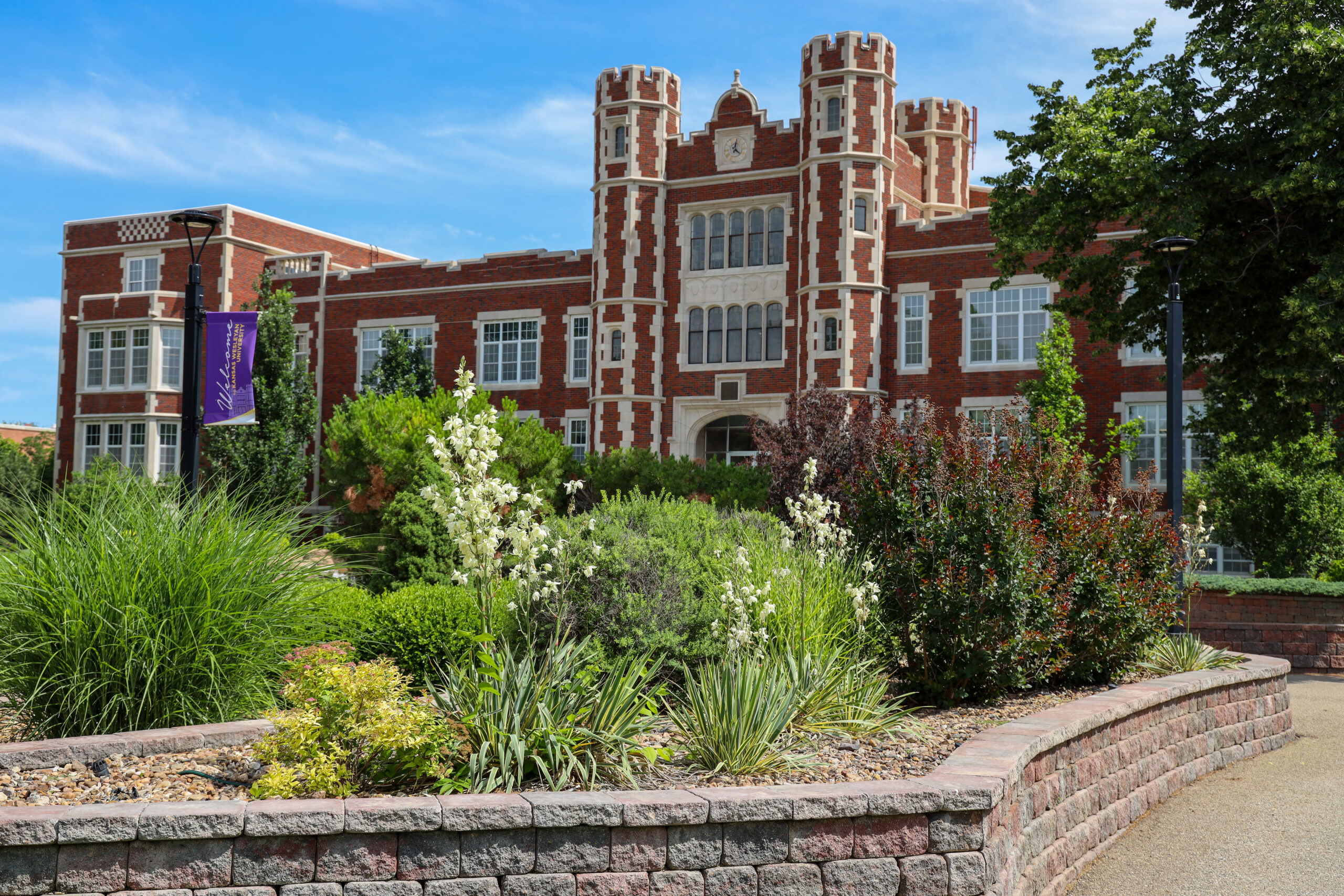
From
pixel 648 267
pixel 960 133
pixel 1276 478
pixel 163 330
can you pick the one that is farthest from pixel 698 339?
pixel 163 330

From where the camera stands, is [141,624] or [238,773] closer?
[238,773]

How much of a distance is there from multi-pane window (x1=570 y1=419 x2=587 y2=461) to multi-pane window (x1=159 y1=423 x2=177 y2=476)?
13133 mm

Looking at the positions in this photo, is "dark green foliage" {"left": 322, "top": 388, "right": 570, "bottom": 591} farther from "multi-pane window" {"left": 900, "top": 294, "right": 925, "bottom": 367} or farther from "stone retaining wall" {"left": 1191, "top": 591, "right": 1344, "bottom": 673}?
"multi-pane window" {"left": 900, "top": 294, "right": 925, "bottom": 367}

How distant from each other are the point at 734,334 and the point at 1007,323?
7024mm

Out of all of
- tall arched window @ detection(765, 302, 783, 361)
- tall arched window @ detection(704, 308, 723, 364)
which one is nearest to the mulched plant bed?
tall arched window @ detection(765, 302, 783, 361)

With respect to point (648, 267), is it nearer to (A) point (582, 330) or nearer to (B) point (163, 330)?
(A) point (582, 330)

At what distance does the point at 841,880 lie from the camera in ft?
15.3

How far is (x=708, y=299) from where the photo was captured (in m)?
29.7

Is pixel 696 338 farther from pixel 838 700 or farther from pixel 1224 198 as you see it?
pixel 838 700

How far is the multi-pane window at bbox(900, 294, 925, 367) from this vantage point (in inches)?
1099

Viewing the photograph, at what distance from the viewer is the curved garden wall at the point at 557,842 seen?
4164 mm

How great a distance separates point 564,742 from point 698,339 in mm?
25056

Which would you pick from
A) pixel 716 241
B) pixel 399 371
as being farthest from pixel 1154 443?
pixel 399 371

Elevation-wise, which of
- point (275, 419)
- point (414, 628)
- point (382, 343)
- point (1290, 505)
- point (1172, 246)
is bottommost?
point (414, 628)
